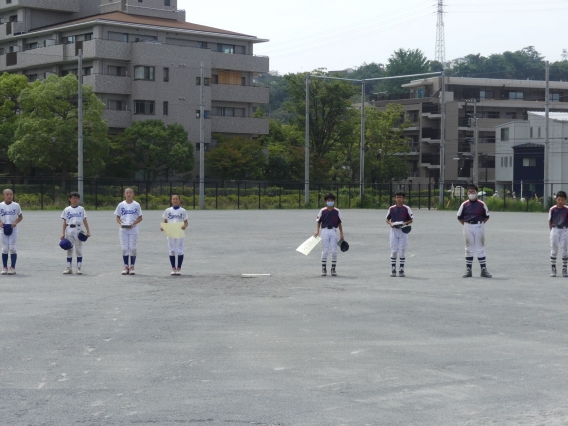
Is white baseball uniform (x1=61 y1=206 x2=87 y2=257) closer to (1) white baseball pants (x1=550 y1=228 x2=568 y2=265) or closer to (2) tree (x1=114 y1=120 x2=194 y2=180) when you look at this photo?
(1) white baseball pants (x1=550 y1=228 x2=568 y2=265)

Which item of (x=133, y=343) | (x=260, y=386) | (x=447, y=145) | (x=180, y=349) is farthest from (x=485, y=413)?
(x=447, y=145)

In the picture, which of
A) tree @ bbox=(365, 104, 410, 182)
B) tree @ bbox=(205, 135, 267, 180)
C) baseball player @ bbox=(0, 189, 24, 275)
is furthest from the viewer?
tree @ bbox=(365, 104, 410, 182)

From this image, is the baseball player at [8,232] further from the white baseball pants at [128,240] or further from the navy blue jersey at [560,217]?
the navy blue jersey at [560,217]

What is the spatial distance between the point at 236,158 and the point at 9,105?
20.7m

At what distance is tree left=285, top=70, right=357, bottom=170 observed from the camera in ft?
322

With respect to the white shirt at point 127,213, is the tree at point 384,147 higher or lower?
higher

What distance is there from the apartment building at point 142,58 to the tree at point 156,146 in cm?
354

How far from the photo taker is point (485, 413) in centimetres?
778

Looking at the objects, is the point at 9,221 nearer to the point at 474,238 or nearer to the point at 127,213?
the point at 127,213

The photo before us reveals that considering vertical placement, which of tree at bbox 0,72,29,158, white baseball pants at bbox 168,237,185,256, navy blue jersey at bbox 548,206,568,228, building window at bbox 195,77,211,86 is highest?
building window at bbox 195,77,211,86

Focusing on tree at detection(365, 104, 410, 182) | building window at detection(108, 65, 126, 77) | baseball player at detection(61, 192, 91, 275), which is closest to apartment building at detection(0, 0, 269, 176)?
building window at detection(108, 65, 126, 77)

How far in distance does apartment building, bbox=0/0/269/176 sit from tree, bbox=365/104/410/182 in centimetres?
1392

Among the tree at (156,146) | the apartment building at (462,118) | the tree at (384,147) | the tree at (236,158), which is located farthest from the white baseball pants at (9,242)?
the apartment building at (462,118)

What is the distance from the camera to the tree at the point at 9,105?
7694cm
